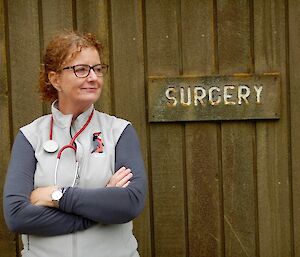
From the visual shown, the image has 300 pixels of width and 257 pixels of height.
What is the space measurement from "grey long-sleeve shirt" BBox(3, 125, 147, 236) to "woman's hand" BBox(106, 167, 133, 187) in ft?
→ 0.06

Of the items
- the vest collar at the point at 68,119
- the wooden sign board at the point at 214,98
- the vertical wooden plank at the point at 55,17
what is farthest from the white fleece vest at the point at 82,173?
the vertical wooden plank at the point at 55,17

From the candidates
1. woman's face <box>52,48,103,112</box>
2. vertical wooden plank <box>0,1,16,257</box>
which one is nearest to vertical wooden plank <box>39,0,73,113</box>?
vertical wooden plank <box>0,1,16,257</box>

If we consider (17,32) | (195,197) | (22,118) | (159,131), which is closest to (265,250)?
(195,197)

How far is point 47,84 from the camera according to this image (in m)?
2.46

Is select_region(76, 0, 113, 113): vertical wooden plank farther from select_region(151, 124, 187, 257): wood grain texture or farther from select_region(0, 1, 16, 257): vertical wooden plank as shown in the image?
select_region(0, 1, 16, 257): vertical wooden plank

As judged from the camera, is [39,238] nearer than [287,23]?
Yes

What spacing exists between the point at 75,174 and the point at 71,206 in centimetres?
14

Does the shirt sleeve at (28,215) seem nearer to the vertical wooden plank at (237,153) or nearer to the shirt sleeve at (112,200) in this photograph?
the shirt sleeve at (112,200)

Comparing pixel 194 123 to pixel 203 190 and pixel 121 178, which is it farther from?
pixel 121 178

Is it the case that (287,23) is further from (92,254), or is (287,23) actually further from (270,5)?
(92,254)

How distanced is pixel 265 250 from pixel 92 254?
1.32m

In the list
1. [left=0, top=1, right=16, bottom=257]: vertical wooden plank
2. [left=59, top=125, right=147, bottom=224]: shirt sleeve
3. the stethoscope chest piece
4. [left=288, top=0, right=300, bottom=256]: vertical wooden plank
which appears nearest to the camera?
[left=59, top=125, right=147, bottom=224]: shirt sleeve

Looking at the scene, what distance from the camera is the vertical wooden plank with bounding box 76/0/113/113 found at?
126 inches

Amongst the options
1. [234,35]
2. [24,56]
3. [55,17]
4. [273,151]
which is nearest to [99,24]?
[55,17]
